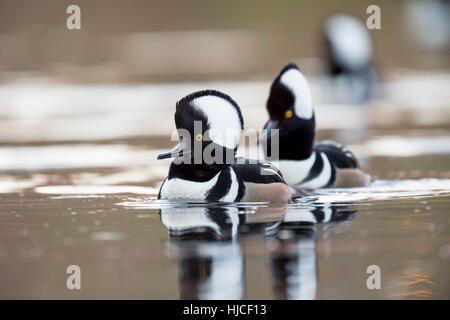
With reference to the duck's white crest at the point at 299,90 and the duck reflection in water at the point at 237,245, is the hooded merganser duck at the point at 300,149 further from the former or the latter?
the duck reflection in water at the point at 237,245

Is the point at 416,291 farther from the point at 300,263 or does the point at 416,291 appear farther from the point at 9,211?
the point at 9,211

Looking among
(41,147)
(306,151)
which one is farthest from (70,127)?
(306,151)

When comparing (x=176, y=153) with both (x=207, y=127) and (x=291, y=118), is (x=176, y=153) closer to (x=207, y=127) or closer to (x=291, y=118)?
(x=207, y=127)

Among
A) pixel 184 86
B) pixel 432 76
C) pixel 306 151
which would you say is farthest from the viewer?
pixel 432 76

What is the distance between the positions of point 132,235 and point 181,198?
3.54 ft

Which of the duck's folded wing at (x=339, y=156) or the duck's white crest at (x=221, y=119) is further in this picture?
the duck's folded wing at (x=339, y=156)

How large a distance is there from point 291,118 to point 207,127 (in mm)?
1932

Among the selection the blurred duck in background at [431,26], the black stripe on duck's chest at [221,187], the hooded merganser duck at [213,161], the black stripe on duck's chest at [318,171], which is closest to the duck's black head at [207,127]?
the hooded merganser duck at [213,161]

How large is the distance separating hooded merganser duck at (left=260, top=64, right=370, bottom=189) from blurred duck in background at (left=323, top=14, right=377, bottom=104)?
9080 mm

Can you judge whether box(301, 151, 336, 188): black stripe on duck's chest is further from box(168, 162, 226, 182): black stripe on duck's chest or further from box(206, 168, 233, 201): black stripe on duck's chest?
box(168, 162, 226, 182): black stripe on duck's chest

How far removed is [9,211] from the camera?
33.9 feet

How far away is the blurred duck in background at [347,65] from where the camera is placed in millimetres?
21453

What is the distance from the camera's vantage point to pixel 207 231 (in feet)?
29.6

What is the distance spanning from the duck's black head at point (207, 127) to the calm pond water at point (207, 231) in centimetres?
50
